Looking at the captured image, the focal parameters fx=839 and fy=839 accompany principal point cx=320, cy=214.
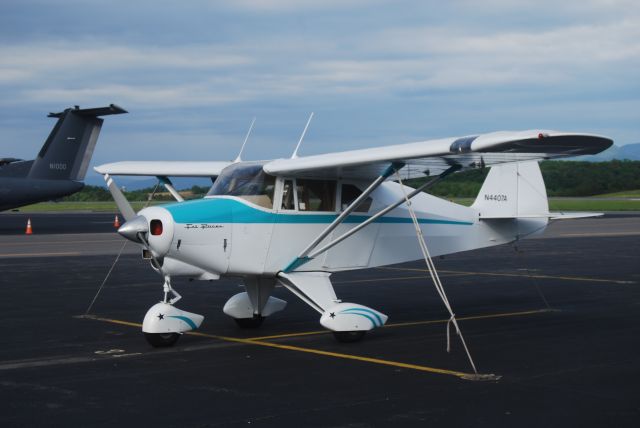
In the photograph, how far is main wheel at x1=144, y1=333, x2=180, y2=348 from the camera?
1010 centimetres

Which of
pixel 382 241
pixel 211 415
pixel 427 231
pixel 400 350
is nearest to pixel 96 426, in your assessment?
pixel 211 415

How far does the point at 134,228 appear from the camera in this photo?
948 cm

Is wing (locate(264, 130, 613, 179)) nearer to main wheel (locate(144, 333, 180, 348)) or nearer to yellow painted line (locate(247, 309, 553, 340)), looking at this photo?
yellow painted line (locate(247, 309, 553, 340))

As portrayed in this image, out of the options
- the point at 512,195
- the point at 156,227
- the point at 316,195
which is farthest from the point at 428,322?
the point at 156,227

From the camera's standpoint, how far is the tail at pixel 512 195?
43.2 feet

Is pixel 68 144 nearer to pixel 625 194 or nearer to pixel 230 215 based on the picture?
pixel 230 215

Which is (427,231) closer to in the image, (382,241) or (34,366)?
(382,241)

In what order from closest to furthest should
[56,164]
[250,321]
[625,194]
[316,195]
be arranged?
[316,195]
[250,321]
[56,164]
[625,194]

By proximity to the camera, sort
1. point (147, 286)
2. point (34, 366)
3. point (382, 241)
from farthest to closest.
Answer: point (147, 286) < point (382, 241) < point (34, 366)

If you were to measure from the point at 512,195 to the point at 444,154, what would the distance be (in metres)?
4.24

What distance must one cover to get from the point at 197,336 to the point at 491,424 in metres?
5.46

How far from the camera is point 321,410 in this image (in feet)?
22.7

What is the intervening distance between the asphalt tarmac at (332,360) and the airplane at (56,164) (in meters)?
18.6

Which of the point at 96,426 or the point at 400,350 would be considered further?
the point at 400,350
